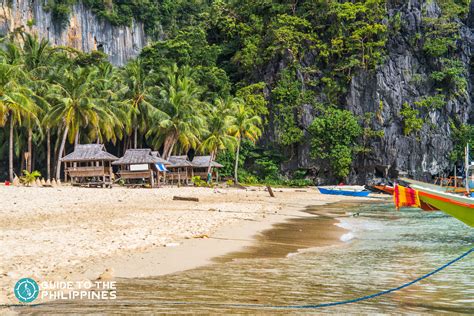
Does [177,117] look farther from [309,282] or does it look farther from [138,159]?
[309,282]

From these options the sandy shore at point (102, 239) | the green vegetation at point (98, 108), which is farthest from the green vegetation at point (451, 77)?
the sandy shore at point (102, 239)

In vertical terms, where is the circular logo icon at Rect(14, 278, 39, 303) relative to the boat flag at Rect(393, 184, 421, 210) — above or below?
below

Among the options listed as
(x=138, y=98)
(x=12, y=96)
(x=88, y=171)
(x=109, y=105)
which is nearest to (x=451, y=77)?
(x=138, y=98)

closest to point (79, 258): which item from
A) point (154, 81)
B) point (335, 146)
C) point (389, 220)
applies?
point (389, 220)

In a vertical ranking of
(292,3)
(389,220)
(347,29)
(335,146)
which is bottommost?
(389,220)

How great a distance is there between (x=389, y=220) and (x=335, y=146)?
30367 mm

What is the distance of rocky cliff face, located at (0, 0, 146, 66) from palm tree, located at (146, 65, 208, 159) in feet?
64.9

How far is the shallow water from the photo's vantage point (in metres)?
5.82

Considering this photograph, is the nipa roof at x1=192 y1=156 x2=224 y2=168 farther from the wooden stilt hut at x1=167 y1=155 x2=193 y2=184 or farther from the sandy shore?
the sandy shore

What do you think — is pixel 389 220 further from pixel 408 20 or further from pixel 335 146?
pixel 408 20

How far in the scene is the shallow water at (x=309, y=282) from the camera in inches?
229

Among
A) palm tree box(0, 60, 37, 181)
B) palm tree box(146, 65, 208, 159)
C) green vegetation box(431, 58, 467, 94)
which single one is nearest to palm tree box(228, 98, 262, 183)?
palm tree box(146, 65, 208, 159)

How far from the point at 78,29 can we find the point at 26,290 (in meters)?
57.0

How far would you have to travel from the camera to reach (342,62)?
5216 cm
